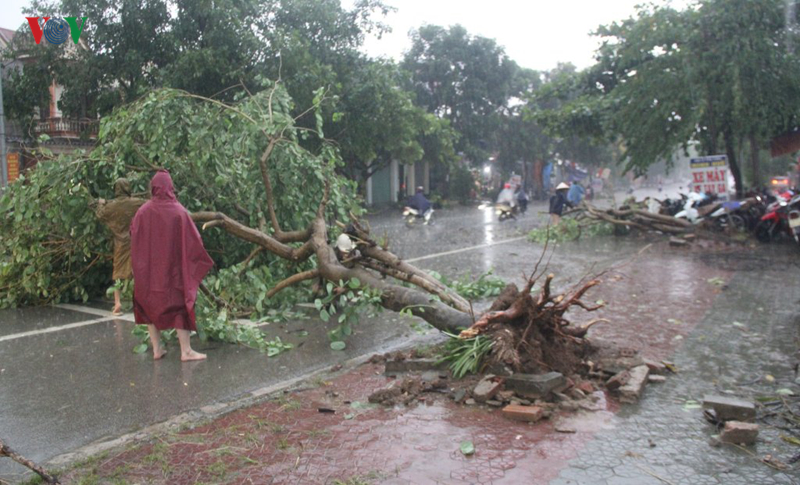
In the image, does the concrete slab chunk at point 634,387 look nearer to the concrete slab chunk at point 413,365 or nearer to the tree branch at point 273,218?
the concrete slab chunk at point 413,365

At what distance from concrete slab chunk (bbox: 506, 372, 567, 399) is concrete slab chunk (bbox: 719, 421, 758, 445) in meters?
1.14

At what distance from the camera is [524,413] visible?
4.46 meters

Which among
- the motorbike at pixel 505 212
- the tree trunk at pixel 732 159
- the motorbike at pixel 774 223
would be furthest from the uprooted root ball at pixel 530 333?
the motorbike at pixel 505 212

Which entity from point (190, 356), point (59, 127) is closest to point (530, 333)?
point (190, 356)

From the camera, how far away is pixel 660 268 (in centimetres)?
1185

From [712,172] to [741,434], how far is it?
45.5 ft

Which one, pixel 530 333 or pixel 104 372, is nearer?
pixel 530 333

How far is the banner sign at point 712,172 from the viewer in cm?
1631

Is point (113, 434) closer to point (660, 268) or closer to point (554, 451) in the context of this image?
point (554, 451)

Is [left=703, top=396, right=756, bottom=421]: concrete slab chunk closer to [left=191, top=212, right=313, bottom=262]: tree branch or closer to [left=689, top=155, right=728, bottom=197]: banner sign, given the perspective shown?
[left=191, top=212, right=313, bottom=262]: tree branch

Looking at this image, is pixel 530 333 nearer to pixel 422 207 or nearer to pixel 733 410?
pixel 733 410

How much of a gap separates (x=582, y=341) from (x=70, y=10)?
63.6ft

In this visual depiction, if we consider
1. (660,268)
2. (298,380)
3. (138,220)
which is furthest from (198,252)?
(660,268)

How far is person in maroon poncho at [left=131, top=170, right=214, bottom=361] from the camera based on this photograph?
19.2 ft
